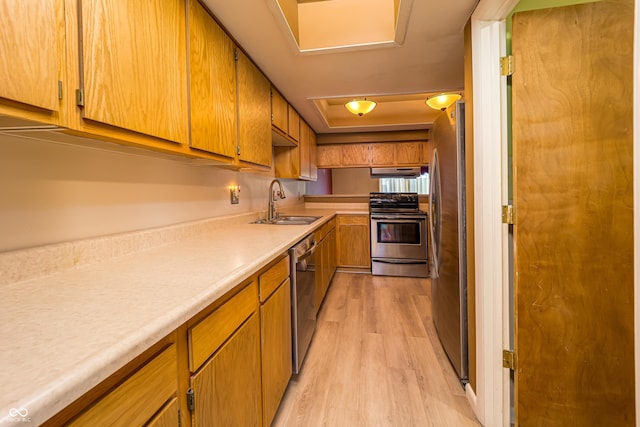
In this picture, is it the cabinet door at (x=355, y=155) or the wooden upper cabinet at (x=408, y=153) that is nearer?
the wooden upper cabinet at (x=408, y=153)

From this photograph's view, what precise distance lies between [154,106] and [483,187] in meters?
1.45

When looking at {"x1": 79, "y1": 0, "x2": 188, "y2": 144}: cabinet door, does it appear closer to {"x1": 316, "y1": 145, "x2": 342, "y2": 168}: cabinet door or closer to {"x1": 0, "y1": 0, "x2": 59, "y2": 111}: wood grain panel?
{"x1": 0, "y1": 0, "x2": 59, "y2": 111}: wood grain panel

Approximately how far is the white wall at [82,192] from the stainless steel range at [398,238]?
2.60 m

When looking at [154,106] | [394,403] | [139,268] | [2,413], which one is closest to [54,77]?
[154,106]

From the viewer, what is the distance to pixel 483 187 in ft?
4.41

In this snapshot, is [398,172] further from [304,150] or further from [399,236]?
[304,150]

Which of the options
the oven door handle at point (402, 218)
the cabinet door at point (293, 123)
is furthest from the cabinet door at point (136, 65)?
the oven door handle at point (402, 218)

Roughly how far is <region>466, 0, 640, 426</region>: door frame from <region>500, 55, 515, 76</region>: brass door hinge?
0.02 metres

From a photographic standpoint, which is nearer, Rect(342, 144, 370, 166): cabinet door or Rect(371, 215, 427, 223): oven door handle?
Rect(371, 215, 427, 223): oven door handle

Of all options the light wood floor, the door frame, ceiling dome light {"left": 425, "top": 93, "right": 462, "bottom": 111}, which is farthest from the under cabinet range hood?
the door frame

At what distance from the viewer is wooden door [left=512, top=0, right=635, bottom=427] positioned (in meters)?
1.20

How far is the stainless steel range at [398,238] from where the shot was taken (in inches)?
145

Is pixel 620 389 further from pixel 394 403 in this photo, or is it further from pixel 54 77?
pixel 54 77

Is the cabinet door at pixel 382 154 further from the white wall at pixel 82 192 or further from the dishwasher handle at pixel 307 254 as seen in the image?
the white wall at pixel 82 192
